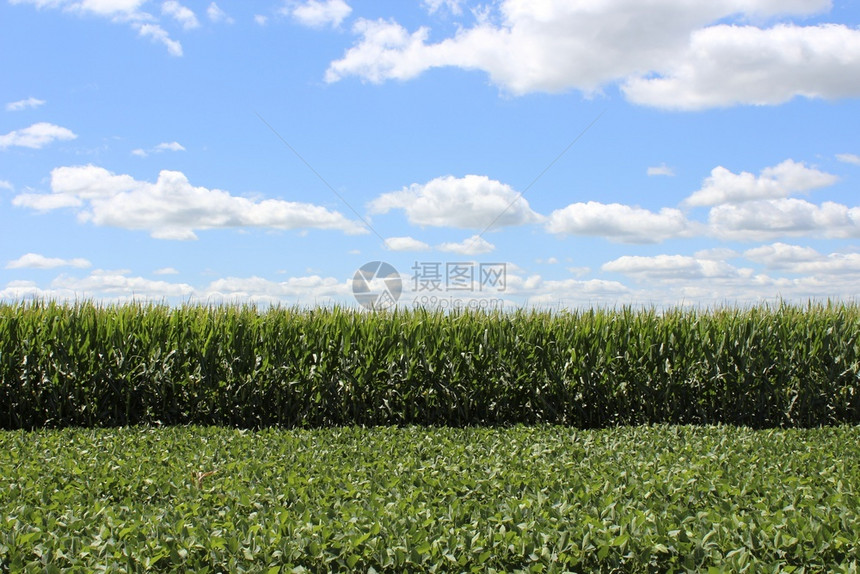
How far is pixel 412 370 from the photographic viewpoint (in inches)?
361

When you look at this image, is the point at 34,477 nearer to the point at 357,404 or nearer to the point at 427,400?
the point at 357,404

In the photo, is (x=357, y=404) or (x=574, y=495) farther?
(x=357, y=404)

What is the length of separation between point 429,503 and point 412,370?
16.3ft

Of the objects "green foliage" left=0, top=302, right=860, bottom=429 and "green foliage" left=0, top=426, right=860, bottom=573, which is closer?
"green foliage" left=0, top=426, right=860, bottom=573

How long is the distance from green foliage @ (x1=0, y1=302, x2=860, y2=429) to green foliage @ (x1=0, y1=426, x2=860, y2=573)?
1912 mm

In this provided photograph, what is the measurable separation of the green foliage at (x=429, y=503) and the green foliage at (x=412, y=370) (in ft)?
6.27

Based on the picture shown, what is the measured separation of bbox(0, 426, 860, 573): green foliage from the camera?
3314 millimetres

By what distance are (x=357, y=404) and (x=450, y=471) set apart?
4025 mm

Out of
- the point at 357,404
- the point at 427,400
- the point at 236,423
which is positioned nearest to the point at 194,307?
the point at 236,423

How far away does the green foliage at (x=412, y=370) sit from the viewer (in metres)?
9.28

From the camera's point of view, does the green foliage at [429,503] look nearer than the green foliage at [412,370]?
Yes

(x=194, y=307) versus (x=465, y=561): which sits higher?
(x=194, y=307)

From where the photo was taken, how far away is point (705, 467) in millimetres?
5645

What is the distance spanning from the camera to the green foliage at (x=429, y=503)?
10.9 feet
